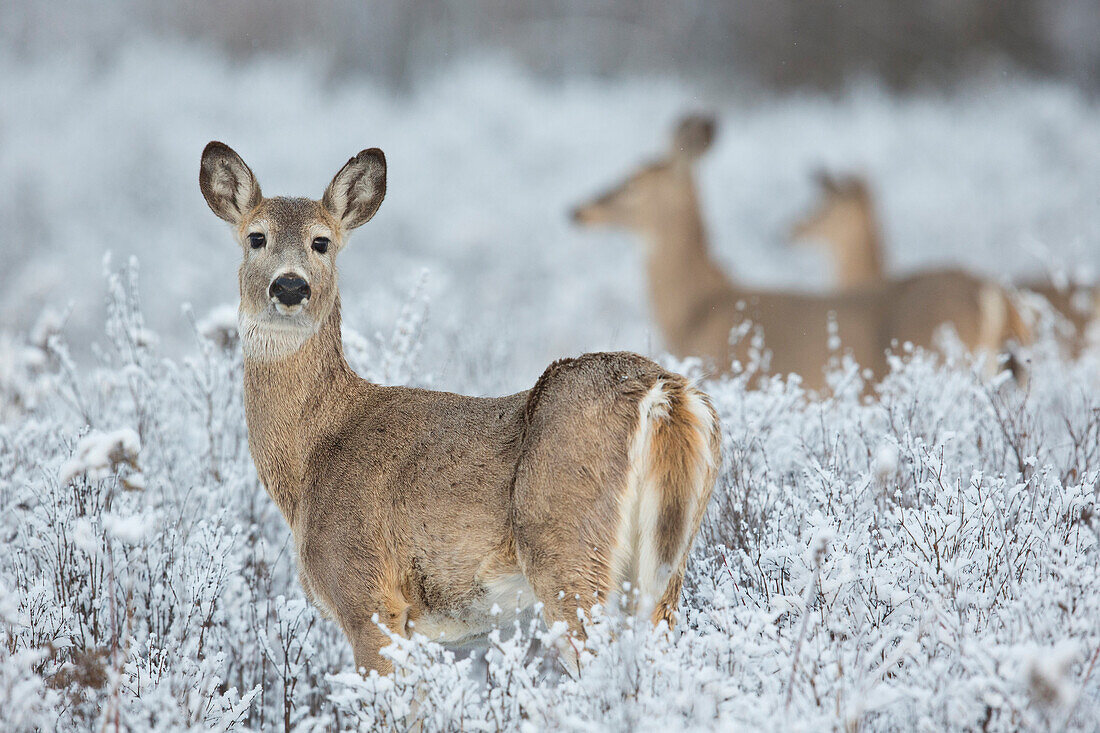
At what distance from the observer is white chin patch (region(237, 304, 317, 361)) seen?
13.8 ft

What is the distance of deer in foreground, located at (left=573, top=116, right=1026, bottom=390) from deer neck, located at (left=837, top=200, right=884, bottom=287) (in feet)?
10.5

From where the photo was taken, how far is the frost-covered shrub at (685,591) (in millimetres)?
3059

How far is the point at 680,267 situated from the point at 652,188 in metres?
0.81

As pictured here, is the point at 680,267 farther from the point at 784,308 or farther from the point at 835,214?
the point at 835,214

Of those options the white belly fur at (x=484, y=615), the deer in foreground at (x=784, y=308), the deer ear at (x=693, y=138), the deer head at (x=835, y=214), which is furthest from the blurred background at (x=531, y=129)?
the white belly fur at (x=484, y=615)

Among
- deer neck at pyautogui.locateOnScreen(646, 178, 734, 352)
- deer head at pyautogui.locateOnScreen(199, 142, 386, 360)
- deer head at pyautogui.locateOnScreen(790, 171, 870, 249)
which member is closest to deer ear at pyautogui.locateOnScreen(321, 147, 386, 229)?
deer head at pyautogui.locateOnScreen(199, 142, 386, 360)

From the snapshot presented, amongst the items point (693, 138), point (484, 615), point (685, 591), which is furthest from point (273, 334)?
point (693, 138)

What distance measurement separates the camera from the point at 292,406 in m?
4.20

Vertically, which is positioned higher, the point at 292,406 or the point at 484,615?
the point at 292,406

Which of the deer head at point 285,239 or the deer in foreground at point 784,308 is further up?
the deer in foreground at point 784,308

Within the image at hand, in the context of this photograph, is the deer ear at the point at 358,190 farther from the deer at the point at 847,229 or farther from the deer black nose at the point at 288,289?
the deer at the point at 847,229

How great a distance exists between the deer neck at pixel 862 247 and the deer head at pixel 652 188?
3174 mm

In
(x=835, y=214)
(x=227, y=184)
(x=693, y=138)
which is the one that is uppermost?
(x=835, y=214)

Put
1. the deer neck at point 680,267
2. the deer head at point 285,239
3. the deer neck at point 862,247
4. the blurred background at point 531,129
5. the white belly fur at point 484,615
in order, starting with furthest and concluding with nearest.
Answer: the blurred background at point 531,129, the deer neck at point 862,247, the deer neck at point 680,267, the deer head at point 285,239, the white belly fur at point 484,615
